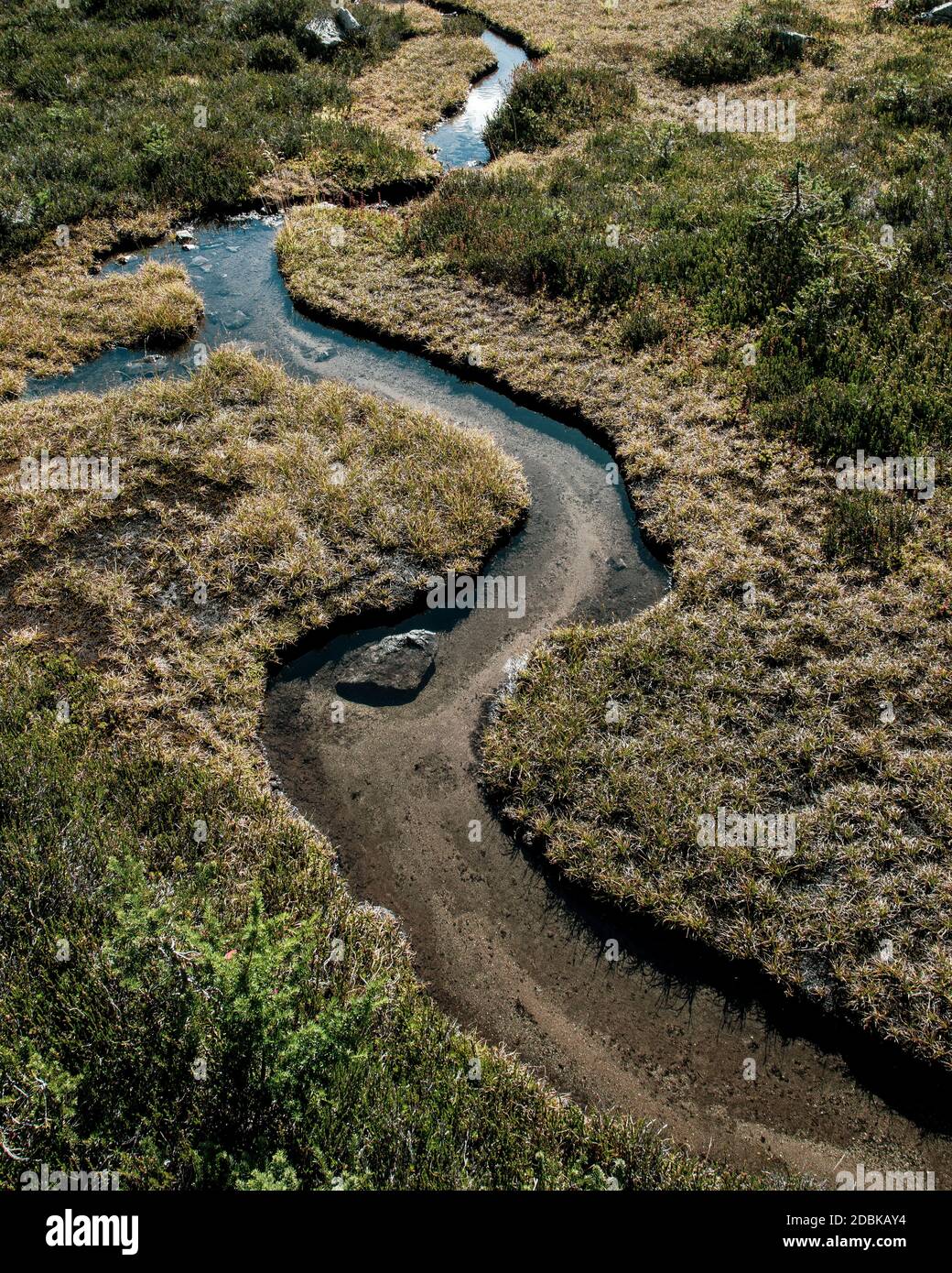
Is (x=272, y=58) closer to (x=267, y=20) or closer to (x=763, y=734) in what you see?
(x=267, y=20)

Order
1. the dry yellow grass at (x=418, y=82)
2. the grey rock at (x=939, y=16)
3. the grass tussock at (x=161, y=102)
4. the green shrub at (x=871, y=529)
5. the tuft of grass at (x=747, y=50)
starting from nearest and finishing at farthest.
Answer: the green shrub at (x=871, y=529), the grass tussock at (x=161, y=102), the dry yellow grass at (x=418, y=82), the tuft of grass at (x=747, y=50), the grey rock at (x=939, y=16)

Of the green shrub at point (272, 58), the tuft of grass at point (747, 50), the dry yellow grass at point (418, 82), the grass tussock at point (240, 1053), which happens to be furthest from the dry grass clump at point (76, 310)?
the tuft of grass at point (747, 50)

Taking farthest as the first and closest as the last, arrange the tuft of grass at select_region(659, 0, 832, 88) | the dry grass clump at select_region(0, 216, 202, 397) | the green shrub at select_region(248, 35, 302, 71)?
1. the green shrub at select_region(248, 35, 302, 71)
2. the tuft of grass at select_region(659, 0, 832, 88)
3. the dry grass clump at select_region(0, 216, 202, 397)

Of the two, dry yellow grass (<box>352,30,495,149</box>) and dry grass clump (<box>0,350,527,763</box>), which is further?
dry yellow grass (<box>352,30,495,149</box>)

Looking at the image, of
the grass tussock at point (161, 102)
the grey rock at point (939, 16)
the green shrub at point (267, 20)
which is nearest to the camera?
the grass tussock at point (161, 102)

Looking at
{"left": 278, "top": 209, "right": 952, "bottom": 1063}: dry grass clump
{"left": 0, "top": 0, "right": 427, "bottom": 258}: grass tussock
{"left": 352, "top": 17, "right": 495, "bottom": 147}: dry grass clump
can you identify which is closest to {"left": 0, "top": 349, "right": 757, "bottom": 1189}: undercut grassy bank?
{"left": 278, "top": 209, "right": 952, "bottom": 1063}: dry grass clump

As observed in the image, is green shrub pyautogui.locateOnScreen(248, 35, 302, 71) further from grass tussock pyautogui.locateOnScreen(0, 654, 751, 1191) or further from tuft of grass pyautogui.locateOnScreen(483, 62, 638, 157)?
grass tussock pyautogui.locateOnScreen(0, 654, 751, 1191)

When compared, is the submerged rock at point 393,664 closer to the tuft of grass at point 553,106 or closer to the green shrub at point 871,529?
the green shrub at point 871,529
